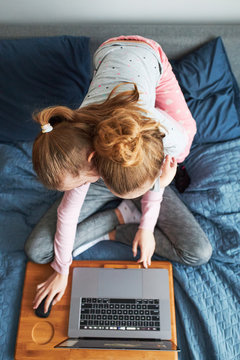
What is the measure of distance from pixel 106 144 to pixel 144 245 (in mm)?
539

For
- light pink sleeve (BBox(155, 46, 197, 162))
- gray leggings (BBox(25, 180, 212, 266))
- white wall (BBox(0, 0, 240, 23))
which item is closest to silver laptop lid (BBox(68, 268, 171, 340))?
gray leggings (BBox(25, 180, 212, 266))

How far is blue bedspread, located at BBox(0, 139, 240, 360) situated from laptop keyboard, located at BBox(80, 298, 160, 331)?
135 mm

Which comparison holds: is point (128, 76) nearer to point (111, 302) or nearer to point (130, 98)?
point (130, 98)

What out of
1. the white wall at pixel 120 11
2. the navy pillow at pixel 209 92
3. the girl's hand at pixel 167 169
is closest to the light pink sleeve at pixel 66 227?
the girl's hand at pixel 167 169

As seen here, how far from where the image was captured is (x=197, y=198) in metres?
1.18

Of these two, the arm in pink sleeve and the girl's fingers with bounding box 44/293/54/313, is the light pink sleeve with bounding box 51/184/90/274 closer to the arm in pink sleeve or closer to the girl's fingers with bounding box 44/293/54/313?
the girl's fingers with bounding box 44/293/54/313

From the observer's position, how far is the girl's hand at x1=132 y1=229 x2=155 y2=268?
106 centimetres

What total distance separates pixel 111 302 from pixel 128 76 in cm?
74

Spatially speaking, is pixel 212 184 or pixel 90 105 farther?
pixel 212 184

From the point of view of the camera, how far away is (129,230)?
1151mm

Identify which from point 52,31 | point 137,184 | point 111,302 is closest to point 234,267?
point 111,302

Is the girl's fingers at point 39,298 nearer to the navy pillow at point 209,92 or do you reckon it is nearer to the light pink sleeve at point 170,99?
the light pink sleeve at point 170,99

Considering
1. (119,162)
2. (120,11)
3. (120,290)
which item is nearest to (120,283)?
(120,290)

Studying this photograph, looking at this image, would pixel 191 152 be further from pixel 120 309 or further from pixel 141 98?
pixel 120 309
